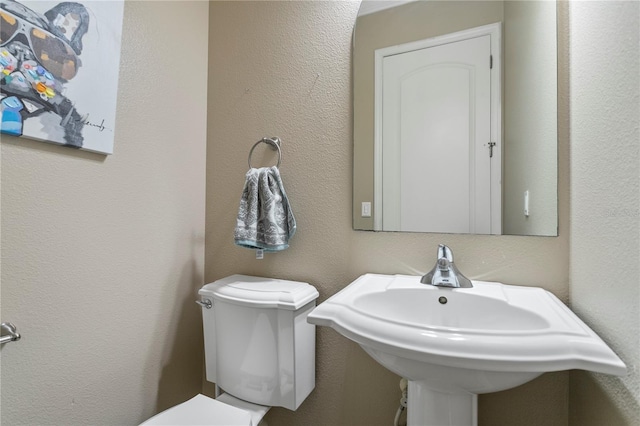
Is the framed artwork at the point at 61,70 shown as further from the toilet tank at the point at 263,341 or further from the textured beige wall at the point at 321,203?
the toilet tank at the point at 263,341

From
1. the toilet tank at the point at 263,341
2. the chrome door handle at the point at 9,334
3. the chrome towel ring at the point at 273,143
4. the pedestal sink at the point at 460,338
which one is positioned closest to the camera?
the pedestal sink at the point at 460,338

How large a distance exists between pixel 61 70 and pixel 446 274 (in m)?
1.27

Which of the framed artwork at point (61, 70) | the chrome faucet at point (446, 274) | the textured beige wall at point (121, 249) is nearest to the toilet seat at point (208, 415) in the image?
the textured beige wall at point (121, 249)

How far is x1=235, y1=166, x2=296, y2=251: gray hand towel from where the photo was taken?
3.54ft

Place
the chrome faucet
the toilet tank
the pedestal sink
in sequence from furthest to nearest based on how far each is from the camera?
the toilet tank → the chrome faucet → the pedestal sink

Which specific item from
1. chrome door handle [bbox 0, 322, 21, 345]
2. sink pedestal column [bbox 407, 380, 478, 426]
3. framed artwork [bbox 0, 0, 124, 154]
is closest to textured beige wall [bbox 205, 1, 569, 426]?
sink pedestal column [bbox 407, 380, 478, 426]

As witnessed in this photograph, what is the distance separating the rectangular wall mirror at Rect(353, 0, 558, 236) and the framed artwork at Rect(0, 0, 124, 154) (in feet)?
2.73

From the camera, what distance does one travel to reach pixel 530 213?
91 cm

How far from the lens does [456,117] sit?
99 centimetres

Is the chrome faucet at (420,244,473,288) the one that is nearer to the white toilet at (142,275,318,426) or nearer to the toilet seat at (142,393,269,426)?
the white toilet at (142,275,318,426)

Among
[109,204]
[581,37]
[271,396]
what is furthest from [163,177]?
[581,37]

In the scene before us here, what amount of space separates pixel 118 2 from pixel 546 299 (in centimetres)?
159

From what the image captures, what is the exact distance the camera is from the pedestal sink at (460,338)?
517 millimetres

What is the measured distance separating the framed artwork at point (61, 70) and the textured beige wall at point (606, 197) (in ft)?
4.37
